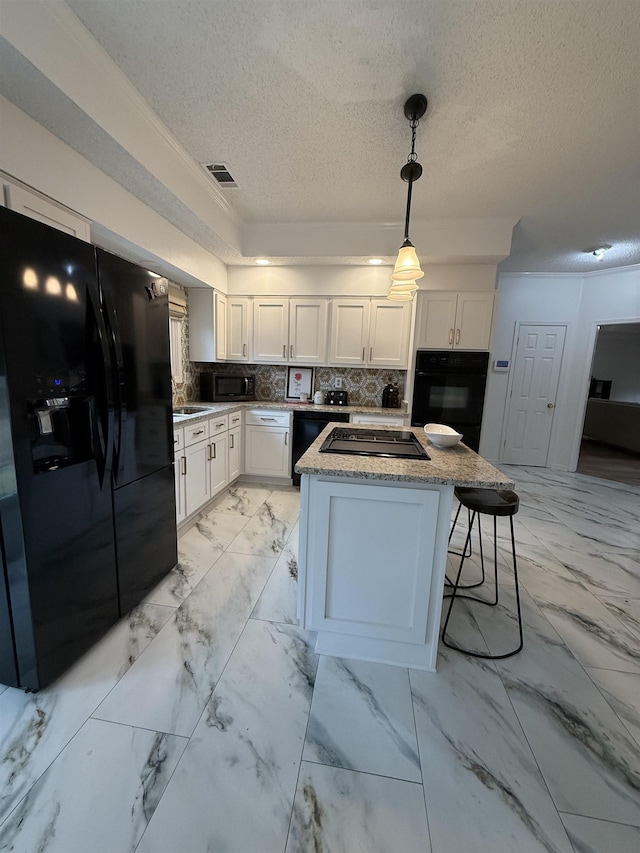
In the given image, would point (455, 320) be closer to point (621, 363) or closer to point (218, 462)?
point (218, 462)

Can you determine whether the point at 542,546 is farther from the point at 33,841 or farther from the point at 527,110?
the point at 33,841

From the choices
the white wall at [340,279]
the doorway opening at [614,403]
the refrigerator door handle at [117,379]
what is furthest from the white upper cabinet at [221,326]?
the doorway opening at [614,403]

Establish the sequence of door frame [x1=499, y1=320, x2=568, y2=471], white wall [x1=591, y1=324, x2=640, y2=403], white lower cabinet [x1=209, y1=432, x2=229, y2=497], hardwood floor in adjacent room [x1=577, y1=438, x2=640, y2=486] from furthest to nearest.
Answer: white wall [x1=591, y1=324, x2=640, y2=403]
door frame [x1=499, y1=320, x2=568, y2=471]
hardwood floor in adjacent room [x1=577, y1=438, x2=640, y2=486]
white lower cabinet [x1=209, y1=432, x2=229, y2=497]

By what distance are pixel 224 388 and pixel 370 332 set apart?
5.81 feet

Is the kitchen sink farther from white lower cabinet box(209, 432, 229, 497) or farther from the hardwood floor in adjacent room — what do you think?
the hardwood floor in adjacent room

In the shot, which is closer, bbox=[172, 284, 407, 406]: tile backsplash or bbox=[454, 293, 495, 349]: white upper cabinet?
bbox=[454, 293, 495, 349]: white upper cabinet

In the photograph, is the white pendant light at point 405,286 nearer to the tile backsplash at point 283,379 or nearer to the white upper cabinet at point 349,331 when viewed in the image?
the white upper cabinet at point 349,331

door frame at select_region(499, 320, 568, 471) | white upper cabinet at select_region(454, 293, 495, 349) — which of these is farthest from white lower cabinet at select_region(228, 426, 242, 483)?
door frame at select_region(499, 320, 568, 471)

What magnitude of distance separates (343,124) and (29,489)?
2.42m

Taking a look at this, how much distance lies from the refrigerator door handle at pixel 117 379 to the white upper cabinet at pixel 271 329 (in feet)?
7.79

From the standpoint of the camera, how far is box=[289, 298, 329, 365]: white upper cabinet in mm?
3777

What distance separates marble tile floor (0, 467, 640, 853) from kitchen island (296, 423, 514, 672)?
0.52 ft

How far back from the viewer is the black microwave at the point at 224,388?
3.78m

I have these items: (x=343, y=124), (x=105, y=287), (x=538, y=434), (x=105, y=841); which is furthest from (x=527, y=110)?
(x=538, y=434)
